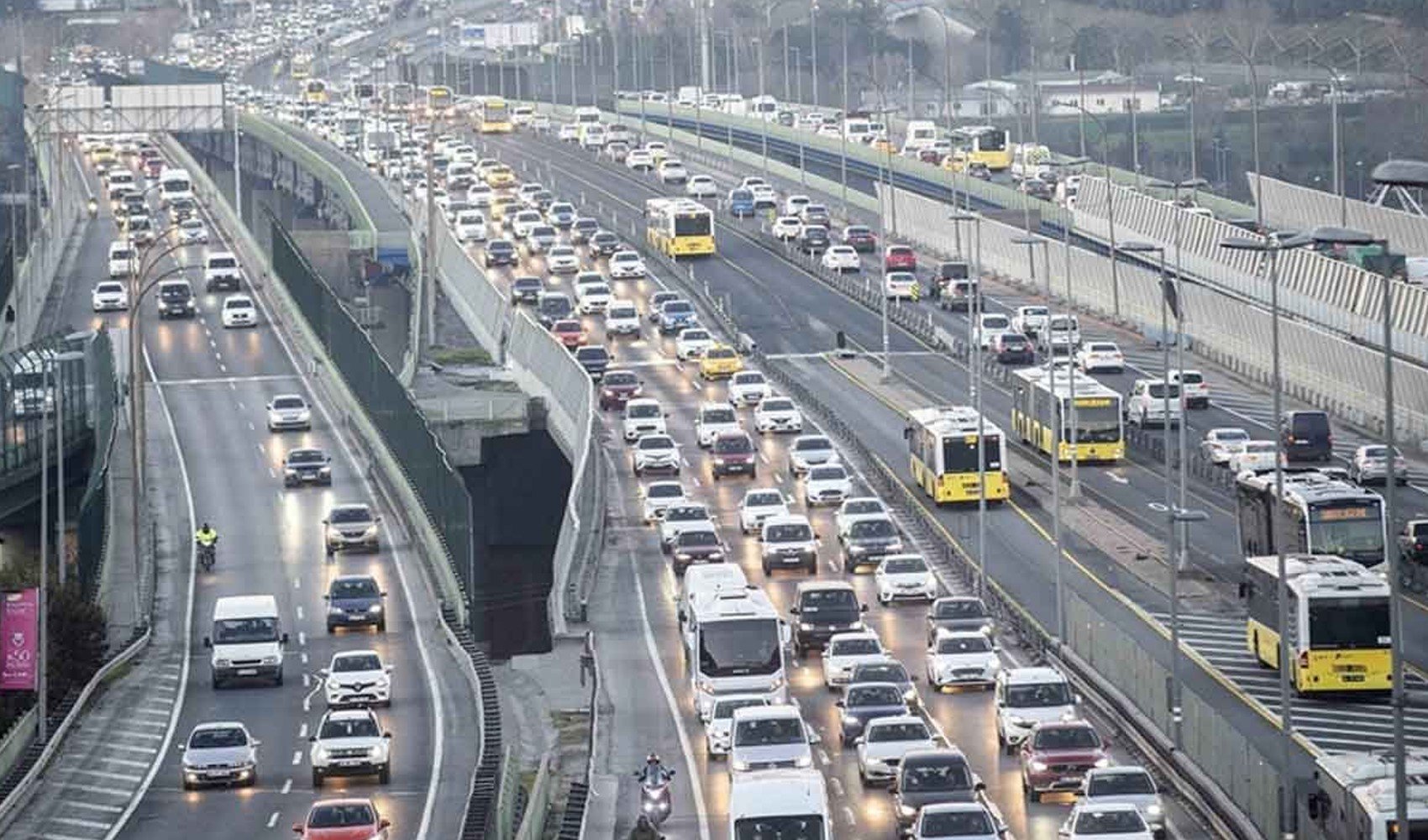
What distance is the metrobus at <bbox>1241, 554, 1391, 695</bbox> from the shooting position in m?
55.9

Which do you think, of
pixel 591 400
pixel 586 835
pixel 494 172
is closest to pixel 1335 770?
pixel 586 835

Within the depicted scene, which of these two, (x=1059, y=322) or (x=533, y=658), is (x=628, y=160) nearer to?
(x=1059, y=322)

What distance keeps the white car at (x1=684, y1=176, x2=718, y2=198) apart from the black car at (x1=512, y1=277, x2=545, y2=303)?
3277 centimetres

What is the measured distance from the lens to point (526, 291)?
419 feet

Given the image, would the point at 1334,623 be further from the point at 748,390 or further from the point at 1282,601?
the point at 748,390

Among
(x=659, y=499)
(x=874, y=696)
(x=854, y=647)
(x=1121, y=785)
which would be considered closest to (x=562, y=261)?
(x=659, y=499)

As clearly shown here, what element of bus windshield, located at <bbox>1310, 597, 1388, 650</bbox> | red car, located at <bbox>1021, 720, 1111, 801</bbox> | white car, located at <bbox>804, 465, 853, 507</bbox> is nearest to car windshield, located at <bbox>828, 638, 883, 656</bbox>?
bus windshield, located at <bbox>1310, 597, 1388, 650</bbox>

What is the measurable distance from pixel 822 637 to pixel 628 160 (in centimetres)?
12352

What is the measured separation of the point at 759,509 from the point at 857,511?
3.67 metres

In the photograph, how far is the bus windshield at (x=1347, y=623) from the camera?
55.9 m

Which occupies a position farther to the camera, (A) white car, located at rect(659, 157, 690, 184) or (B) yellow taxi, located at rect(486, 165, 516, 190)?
(B) yellow taxi, located at rect(486, 165, 516, 190)

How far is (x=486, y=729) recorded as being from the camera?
56656 millimetres

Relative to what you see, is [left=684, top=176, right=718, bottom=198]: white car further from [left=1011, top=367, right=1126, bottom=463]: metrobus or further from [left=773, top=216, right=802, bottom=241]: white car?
[left=1011, top=367, right=1126, bottom=463]: metrobus

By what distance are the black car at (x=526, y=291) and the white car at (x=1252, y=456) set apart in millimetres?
44637
